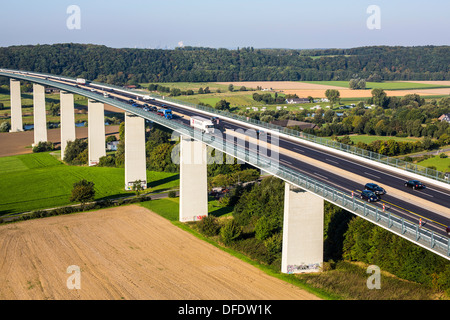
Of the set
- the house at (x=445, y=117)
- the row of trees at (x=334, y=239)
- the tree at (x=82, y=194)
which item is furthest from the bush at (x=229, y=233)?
the house at (x=445, y=117)

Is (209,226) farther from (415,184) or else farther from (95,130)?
(95,130)

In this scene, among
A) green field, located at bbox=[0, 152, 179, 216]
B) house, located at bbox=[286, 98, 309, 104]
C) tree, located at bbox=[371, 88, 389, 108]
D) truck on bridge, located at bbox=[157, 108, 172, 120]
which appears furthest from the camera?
house, located at bbox=[286, 98, 309, 104]

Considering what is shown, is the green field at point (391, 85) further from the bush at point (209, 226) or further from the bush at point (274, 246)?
the bush at point (274, 246)

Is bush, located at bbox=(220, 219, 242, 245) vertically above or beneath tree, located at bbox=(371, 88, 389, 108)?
beneath

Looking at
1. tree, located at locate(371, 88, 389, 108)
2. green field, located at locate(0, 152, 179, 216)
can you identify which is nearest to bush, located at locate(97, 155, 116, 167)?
green field, located at locate(0, 152, 179, 216)

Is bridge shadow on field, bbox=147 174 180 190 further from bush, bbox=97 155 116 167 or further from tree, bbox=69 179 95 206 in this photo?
bush, bbox=97 155 116 167
